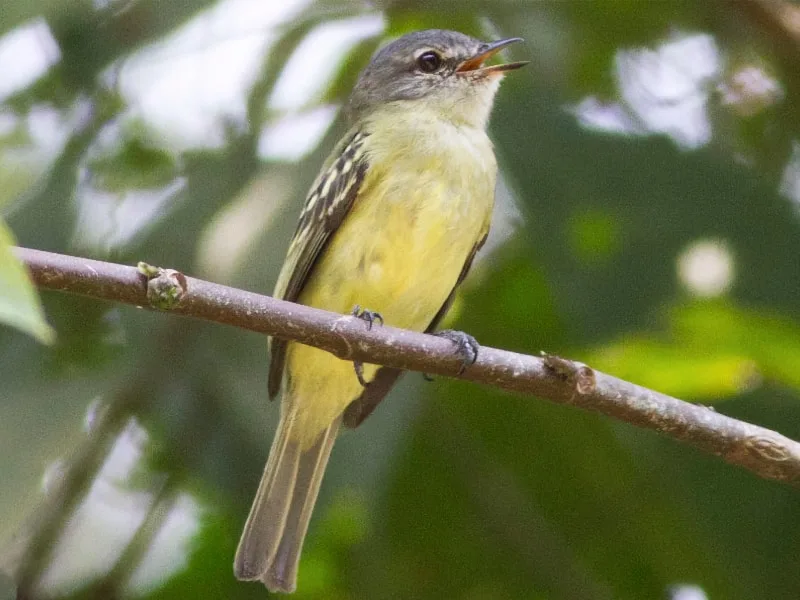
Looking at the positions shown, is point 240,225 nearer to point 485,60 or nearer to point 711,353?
point 485,60

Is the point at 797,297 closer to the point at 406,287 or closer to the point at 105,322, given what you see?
the point at 406,287

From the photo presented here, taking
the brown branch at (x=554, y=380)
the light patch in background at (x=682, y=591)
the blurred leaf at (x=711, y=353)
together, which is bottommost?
the light patch in background at (x=682, y=591)

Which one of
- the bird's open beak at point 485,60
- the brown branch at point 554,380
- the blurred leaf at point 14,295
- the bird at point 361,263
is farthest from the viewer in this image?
the bird's open beak at point 485,60

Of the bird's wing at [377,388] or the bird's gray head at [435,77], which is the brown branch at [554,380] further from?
the bird's gray head at [435,77]

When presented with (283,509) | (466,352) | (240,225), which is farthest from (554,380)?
(240,225)

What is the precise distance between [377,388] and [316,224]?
53 centimetres

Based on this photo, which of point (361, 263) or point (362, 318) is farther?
point (361, 263)

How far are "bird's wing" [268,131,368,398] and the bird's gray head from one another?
0.48m

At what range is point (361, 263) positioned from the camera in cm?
A: 332

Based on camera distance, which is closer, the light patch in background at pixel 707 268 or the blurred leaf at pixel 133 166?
the light patch in background at pixel 707 268

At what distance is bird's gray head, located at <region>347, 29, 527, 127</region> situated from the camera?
3.85m

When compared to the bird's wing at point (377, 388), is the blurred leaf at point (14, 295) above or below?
above

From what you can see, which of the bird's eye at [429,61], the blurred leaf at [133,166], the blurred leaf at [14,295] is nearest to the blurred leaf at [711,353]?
the bird's eye at [429,61]

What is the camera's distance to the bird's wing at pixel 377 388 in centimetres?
344
